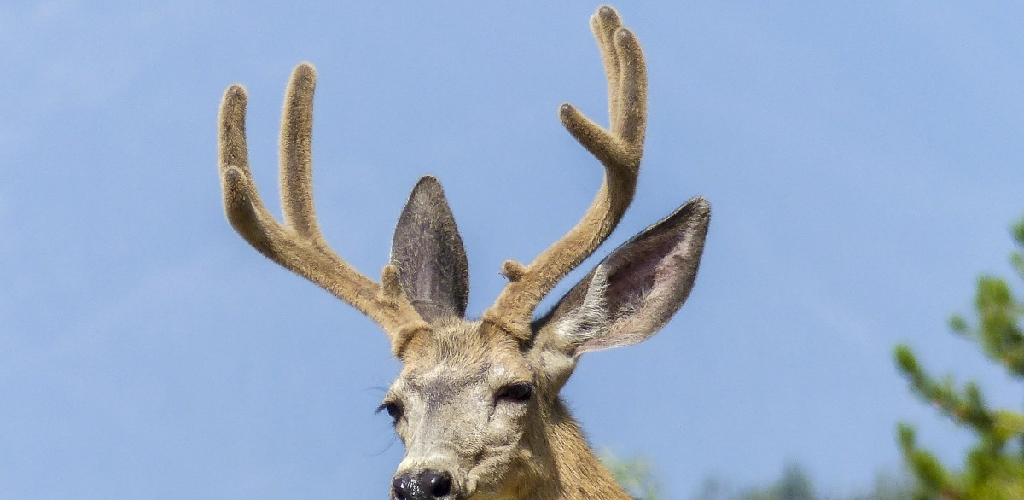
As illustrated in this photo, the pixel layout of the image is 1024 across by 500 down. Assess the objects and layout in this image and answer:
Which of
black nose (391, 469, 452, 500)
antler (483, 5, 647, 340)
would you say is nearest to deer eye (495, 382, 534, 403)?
antler (483, 5, 647, 340)

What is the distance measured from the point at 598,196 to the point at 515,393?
1.18 meters

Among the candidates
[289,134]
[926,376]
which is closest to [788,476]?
[926,376]

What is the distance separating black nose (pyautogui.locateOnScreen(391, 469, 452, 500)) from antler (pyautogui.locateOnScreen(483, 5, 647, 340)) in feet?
3.27

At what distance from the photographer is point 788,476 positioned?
48.2 feet

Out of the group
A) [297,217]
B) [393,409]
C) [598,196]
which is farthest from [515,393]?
[297,217]

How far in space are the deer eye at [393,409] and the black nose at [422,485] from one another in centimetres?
67

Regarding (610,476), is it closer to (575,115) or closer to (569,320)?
(569,320)

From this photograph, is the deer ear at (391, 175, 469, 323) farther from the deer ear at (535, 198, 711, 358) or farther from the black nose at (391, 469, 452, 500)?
the black nose at (391, 469, 452, 500)

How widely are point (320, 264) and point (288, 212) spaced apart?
384 mm

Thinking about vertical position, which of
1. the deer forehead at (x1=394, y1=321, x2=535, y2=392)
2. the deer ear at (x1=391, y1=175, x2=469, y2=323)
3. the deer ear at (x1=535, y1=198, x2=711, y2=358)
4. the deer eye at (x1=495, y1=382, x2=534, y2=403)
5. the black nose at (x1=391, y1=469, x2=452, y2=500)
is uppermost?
the deer ear at (x1=391, y1=175, x2=469, y2=323)

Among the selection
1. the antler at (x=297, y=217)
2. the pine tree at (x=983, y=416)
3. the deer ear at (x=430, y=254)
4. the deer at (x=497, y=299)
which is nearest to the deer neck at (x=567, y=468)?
the deer at (x=497, y=299)

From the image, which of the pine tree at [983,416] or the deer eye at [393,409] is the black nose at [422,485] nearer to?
the deer eye at [393,409]

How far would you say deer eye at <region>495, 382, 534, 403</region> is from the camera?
7.05 metres

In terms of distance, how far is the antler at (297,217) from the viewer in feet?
25.6
